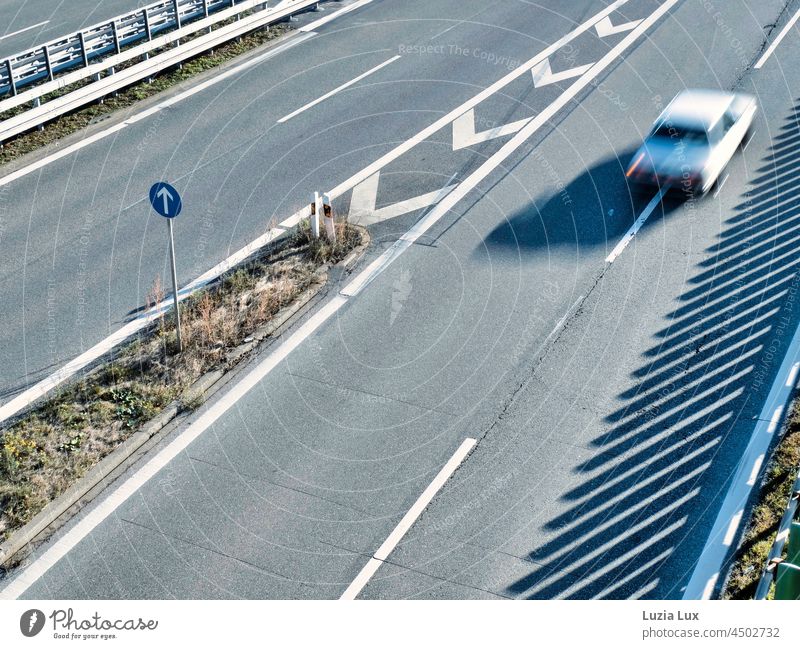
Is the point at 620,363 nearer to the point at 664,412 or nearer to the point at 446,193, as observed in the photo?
the point at 664,412

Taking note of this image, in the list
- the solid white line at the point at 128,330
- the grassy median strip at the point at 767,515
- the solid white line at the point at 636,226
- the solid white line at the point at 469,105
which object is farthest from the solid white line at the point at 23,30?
the grassy median strip at the point at 767,515

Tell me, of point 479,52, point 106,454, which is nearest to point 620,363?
point 106,454

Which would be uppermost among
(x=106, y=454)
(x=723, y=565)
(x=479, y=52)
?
(x=479, y=52)

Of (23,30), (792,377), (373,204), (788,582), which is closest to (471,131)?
(373,204)

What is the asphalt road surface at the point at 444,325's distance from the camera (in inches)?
436

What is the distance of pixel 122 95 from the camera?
2214 centimetres

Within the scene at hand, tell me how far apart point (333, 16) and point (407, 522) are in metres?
19.4

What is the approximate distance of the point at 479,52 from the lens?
25.4m

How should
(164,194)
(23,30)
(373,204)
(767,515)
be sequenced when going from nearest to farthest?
1. (767,515)
2. (164,194)
3. (373,204)
4. (23,30)

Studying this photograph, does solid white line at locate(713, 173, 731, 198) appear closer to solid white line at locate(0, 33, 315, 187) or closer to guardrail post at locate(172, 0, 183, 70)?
solid white line at locate(0, 33, 315, 187)

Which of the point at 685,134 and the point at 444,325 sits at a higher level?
the point at 685,134

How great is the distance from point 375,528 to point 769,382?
6313mm

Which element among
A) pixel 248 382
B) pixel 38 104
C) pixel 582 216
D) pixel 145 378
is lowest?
pixel 248 382

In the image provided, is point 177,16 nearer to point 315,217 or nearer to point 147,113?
point 147,113
